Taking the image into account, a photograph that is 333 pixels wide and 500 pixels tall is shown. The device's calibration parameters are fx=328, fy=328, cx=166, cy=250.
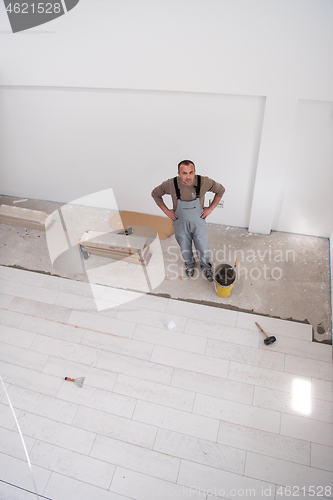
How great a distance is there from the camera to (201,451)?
2.49m

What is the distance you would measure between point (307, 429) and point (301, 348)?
0.65 meters

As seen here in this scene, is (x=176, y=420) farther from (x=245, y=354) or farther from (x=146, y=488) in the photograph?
(x=245, y=354)

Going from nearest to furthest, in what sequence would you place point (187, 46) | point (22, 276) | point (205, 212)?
point (187, 46)
point (205, 212)
point (22, 276)

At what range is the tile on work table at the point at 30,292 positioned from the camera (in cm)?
347

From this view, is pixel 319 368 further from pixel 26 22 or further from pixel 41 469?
pixel 26 22

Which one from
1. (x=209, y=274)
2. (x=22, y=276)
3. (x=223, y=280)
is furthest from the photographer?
(x=22, y=276)

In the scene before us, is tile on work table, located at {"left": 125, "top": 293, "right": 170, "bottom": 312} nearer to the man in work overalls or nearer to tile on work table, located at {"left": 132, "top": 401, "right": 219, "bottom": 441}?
the man in work overalls

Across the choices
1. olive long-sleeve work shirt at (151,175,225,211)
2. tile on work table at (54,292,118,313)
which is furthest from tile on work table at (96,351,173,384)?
olive long-sleeve work shirt at (151,175,225,211)

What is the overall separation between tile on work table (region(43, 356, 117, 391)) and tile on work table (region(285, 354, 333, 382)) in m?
1.54

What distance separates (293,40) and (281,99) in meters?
0.44

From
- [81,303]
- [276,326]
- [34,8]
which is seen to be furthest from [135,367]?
[34,8]

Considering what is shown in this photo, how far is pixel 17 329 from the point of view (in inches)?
128

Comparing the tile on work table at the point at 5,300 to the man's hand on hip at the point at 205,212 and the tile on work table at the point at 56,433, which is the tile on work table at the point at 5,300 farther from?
the man's hand on hip at the point at 205,212

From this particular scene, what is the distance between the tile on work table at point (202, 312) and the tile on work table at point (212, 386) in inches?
21.3
